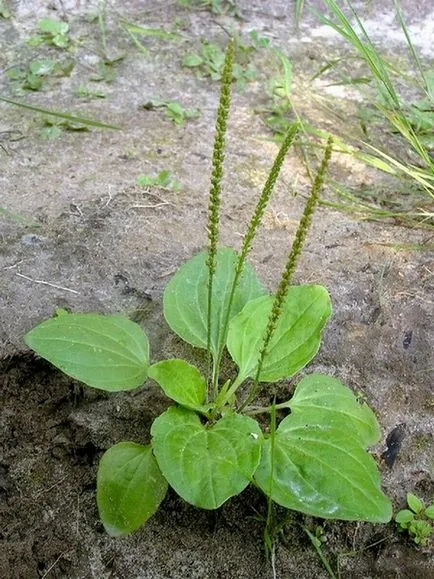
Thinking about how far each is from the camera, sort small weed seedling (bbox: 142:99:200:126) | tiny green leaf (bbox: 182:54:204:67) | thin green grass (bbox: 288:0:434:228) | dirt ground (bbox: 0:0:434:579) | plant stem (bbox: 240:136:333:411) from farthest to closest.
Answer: tiny green leaf (bbox: 182:54:204:67), small weed seedling (bbox: 142:99:200:126), thin green grass (bbox: 288:0:434:228), dirt ground (bbox: 0:0:434:579), plant stem (bbox: 240:136:333:411)

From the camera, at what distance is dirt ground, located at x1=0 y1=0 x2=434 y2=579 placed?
78.2 inches

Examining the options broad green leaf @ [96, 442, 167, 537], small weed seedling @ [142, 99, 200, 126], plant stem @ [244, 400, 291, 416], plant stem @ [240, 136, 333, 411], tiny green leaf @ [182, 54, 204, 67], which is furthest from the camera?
tiny green leaf @ [182, 54, 204, 67]

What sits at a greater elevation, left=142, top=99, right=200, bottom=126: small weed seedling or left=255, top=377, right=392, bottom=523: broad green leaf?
left=255, top=377, right=392, bottom=523: broad green leaf

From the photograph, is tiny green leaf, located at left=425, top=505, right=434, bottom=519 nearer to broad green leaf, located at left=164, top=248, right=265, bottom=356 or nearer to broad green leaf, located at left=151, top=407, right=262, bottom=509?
broad green leaf, located at left=151, top=407, right=262, bottom=509

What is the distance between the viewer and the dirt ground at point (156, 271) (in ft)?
6.51

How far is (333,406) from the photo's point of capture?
211 cm

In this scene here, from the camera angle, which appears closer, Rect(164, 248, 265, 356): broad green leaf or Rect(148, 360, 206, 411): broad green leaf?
Rect(148, 360, 206, 411): broad green leaf

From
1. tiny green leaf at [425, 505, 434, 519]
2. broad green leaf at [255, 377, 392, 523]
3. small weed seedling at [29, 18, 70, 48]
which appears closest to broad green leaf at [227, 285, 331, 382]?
broad green leaf at [255, 377, 392, 523]

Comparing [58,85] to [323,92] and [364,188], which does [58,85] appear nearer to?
[323,92]

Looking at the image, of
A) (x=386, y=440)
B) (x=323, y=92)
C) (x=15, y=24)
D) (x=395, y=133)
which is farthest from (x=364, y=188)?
(x=15, y=24)

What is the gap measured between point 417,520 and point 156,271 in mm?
1203

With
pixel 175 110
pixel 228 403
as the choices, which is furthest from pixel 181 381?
pixel 175 110

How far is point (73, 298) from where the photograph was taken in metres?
2.51

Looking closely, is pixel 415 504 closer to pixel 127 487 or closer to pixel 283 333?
pixel 283 333
